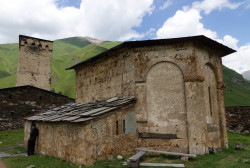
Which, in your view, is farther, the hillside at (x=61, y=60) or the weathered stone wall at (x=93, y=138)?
the hillside at (x=61, y=60)

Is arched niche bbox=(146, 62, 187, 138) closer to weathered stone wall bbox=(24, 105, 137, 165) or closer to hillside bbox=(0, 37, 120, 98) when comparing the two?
weathered stone wall bbox=(24, 105, 137, 165)

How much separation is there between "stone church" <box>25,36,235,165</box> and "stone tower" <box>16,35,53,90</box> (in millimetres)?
18365

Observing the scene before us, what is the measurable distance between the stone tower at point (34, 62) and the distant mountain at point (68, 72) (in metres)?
20.6

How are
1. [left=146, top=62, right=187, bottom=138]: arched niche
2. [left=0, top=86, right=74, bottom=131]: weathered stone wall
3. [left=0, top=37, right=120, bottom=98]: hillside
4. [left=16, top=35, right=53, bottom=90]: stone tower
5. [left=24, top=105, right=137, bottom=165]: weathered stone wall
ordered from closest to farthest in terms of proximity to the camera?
1. [left=24, top=105, right=137, bottom=165]: weathered stone wall
2. [left=146, top=62, right=187, bottom=138]: arched niche
3. [left=0, top=86, right=74, bottom=131]: weathered stone wall
4. [left=16, top=35, right=53, bottom=90]: stone tower
5. [left=0, top=37, right=120, bottom=98]: hillside

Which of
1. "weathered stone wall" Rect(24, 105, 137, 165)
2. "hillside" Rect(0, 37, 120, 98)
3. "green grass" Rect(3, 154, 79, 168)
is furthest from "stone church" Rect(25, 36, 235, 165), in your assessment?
"hillside" Rect(0, 37, 120, 98)

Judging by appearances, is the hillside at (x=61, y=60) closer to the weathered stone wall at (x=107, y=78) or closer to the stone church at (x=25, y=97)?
the stone church at (x=25, y=97)

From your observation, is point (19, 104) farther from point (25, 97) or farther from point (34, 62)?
point (34, 62)

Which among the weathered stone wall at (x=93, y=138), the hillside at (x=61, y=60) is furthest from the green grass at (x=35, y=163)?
the hillside at (x=61, y=60)

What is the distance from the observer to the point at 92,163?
5.99 metres

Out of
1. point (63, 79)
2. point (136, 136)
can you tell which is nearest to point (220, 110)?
point (136, 136)

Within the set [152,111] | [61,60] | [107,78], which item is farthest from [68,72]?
[152,111]

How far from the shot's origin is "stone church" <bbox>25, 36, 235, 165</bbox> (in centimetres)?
661

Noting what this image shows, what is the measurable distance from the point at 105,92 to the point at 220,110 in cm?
574

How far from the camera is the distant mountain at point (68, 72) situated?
3758 cm
